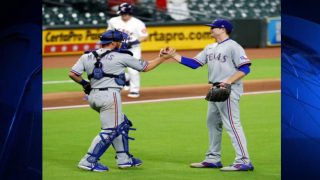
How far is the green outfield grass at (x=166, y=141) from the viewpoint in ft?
20.6

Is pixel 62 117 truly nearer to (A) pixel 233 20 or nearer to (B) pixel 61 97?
(B) pixel 61 97

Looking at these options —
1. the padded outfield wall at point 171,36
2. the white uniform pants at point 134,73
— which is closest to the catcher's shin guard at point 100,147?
the white uniform pants at point 134,73

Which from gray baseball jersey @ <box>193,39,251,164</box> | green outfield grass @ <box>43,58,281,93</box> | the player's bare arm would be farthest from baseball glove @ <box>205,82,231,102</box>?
green outfield grass @ <box>43,58,281,93</box>

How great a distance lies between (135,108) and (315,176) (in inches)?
273

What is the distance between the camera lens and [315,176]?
15.4ft

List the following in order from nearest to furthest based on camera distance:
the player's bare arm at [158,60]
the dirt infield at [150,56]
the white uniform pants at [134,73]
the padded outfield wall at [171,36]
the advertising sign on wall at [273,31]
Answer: the player's bare arm at [158,60], the white uniform pants at [134,73], the dirt infield at [150,56], the padded outfield wall at [171,36], the advertising sign on wall at [273,31]

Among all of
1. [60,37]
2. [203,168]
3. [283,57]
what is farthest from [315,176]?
[60,37]

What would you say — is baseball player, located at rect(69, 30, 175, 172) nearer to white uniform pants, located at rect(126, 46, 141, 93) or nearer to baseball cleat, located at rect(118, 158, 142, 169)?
baseball cleat, located at rect(118, 158, 142, 169)

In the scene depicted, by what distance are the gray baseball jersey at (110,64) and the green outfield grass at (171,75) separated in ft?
25.5

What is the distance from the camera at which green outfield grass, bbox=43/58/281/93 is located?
49.0 ft

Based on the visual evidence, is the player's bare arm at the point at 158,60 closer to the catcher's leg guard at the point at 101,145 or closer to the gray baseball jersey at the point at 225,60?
the gray baseball jersey at the point at 225,60

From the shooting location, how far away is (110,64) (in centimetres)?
630

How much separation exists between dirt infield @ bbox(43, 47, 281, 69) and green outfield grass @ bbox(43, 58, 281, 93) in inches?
49.9

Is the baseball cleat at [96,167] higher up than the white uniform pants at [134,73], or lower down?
lower down
